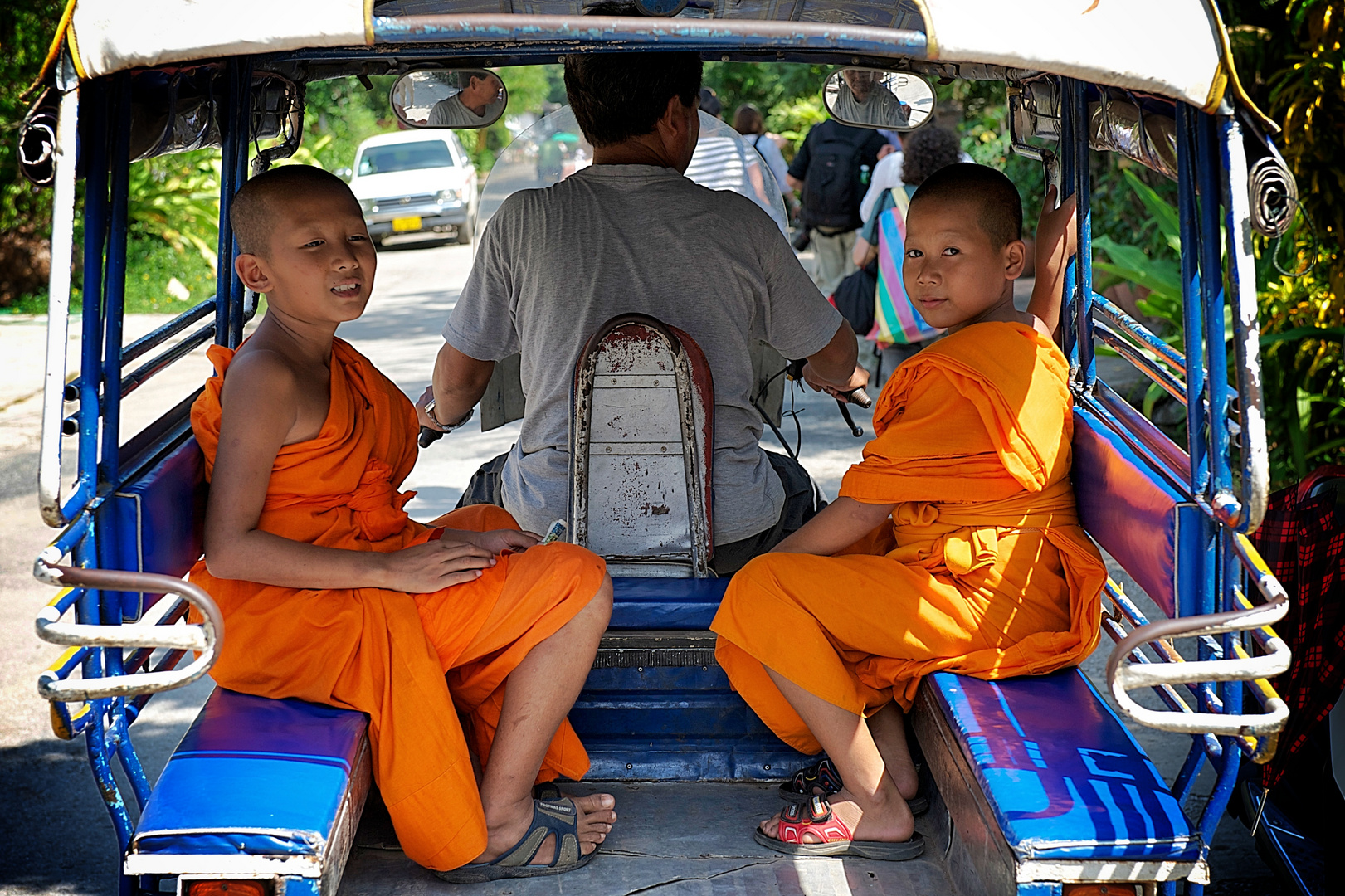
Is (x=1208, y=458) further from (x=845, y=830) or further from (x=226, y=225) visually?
(x=226, y=225)

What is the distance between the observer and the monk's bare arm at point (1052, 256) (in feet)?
9.78

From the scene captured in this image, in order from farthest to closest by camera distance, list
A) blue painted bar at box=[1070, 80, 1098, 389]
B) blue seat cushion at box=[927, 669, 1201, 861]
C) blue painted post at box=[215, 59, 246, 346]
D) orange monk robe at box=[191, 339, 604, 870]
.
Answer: blue painted post at box=[215, 59, 246, 346] < blue painted bar at box=[1070, 80, 1098, 389] < orange monk robe at box=[191, 339, 604, 870] < blue seat cushion at box=[927, 669, 1201, 861]

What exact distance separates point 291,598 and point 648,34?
47.0 inches

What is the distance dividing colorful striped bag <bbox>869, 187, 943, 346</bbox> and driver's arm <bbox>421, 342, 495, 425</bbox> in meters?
3.64

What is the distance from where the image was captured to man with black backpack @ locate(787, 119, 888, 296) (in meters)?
8.96

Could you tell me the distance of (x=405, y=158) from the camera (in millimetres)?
18500

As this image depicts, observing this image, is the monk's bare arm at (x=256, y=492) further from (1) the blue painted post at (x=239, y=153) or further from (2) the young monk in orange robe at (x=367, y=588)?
(1) the blue painted post at (x=239, y=153)

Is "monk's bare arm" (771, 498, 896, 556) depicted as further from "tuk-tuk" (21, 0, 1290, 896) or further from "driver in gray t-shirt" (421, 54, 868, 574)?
"driver in gray t-shirt" (421, 54, 868, 574)

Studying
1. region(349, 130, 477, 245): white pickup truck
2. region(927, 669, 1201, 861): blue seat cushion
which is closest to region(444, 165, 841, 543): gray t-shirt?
region(927, 669, 1201, 861): blue seat cushion

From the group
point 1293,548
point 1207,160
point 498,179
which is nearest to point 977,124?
point 498,179

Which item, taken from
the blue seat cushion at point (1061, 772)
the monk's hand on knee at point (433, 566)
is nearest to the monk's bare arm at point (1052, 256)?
the blue seat cushion at point (1061, 772)

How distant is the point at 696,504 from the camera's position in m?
2.75

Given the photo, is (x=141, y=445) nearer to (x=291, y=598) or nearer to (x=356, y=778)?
(x=291, y=598)

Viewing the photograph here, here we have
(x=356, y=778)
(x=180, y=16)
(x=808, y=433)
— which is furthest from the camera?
(x=808, y=433)
